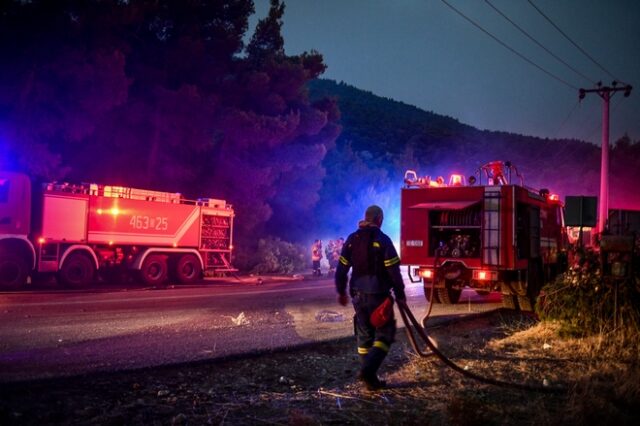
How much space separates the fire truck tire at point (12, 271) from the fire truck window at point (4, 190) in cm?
144

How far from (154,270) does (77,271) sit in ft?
8.60

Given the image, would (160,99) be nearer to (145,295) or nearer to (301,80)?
(301,80)

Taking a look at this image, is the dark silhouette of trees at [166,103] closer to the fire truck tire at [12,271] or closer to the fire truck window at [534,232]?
the fire truck tire at [12,271]

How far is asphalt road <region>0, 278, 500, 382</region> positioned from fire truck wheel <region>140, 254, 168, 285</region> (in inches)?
119

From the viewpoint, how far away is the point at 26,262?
16281mm

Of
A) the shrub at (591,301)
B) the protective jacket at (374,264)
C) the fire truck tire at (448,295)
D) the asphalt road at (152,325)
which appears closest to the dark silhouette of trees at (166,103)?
the asphalt road at (152,325)

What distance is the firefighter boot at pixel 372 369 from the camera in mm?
5777

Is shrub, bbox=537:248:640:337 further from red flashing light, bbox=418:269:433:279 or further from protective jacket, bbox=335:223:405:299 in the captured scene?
red flashing light, bbox=418:269:433:279

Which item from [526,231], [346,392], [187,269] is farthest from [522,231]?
[187,269]

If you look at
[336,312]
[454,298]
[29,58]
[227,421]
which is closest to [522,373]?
[227,421]

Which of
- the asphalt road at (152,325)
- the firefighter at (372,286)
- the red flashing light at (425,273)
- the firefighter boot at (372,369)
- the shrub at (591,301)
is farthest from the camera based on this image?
the red flashing light at (425,273)

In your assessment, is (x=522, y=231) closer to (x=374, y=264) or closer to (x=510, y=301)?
(x=510, y=301)

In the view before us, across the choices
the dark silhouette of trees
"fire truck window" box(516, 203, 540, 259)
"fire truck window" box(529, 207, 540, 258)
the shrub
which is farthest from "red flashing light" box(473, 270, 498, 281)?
the dark silhouette of trees

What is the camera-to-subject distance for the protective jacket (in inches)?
237
